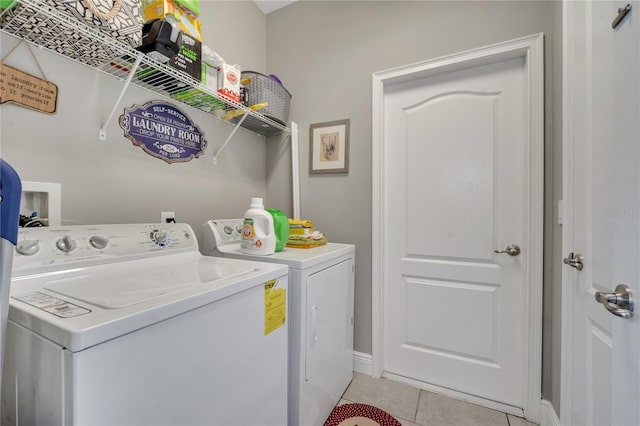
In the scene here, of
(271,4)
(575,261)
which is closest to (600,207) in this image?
(575,261)

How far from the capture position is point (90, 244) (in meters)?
0.97

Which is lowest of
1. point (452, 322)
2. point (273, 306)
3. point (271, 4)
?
point (452, 322)

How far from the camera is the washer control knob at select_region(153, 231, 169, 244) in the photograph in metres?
1.18

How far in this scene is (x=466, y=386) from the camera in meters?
1.71

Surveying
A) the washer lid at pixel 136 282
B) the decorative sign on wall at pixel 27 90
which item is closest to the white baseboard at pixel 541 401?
the washer lid at pixel 136 282

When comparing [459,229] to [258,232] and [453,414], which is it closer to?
[453,414]

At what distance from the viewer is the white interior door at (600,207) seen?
0.69 m

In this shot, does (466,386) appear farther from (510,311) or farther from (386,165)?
(386,165)

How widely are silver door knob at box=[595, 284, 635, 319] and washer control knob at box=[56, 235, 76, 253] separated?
1650mm

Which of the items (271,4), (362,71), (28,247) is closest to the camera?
(28,247)

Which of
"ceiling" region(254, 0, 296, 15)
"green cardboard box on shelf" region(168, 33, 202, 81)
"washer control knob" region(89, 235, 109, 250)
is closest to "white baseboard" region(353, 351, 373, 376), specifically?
"washer control knob" region(89, 235, 109, 250)

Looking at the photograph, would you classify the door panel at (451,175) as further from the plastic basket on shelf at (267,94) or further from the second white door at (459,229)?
the plastic basket on shelf at (267,94)

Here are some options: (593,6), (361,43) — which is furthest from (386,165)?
(593,6)

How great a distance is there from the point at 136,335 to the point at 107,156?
105 centimetres
